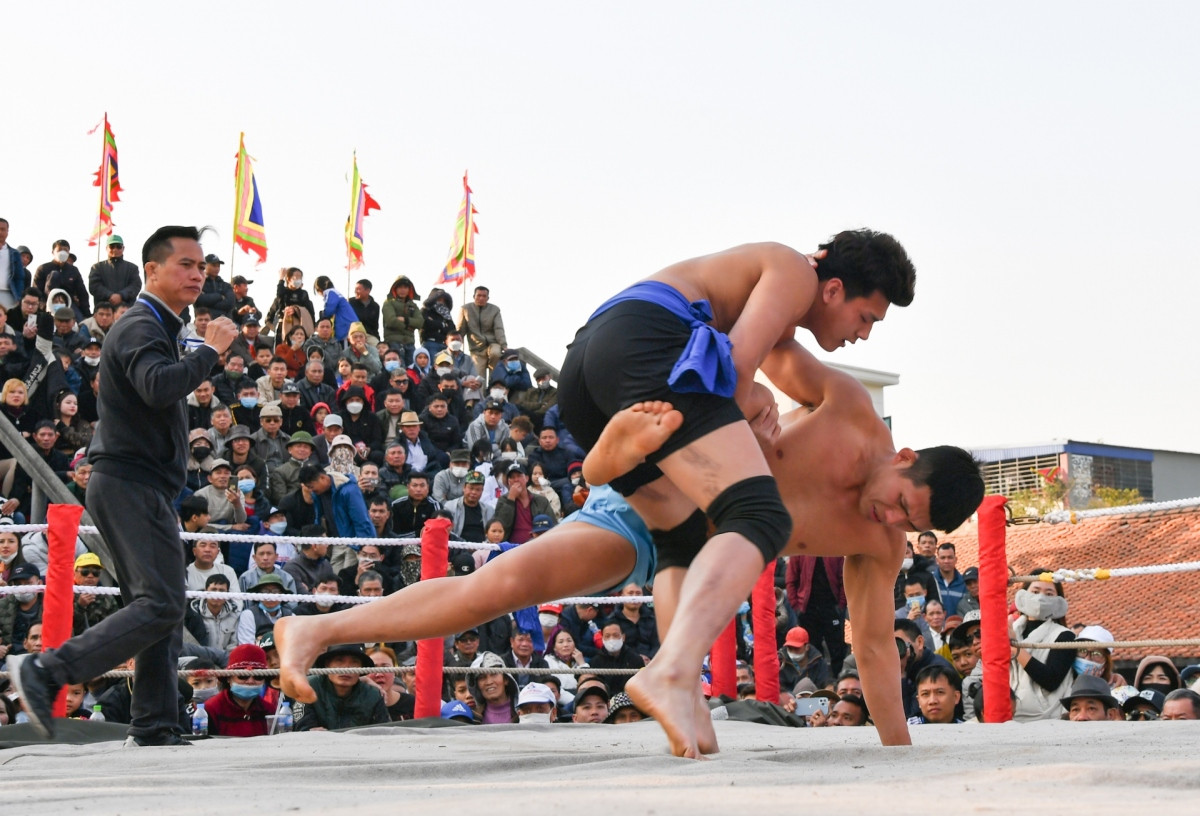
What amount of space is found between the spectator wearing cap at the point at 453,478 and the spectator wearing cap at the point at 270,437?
1071 millimetres

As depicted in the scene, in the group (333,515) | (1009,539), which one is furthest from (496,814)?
(1009,539)

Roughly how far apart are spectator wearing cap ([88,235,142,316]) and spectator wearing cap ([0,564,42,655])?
382 cm

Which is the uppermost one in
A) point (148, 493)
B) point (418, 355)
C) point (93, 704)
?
point (418, 355)

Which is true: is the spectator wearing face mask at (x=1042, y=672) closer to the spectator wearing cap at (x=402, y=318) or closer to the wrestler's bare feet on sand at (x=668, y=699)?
the wrestler's bare feet on sand at (x=668, y=699)

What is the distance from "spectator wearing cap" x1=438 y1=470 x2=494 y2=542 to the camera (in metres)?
8.52

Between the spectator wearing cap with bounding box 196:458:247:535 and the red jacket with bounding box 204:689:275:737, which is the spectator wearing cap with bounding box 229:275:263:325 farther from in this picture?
the red jacket with bounding box 204:689:275:737

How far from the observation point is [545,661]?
6805 millimetres

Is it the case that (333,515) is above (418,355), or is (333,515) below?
below

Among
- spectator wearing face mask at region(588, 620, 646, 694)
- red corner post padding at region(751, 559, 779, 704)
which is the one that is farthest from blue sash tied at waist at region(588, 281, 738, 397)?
spectator wearing face mask at region(588, 620, 646, 694)

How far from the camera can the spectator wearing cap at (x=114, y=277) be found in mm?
9797

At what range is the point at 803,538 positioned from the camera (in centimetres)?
300

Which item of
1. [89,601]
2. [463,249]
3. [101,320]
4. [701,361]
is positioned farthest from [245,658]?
[463,249]

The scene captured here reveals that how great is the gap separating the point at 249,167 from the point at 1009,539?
39.9 ft

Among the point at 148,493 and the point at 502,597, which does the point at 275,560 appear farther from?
the point at 502,597
